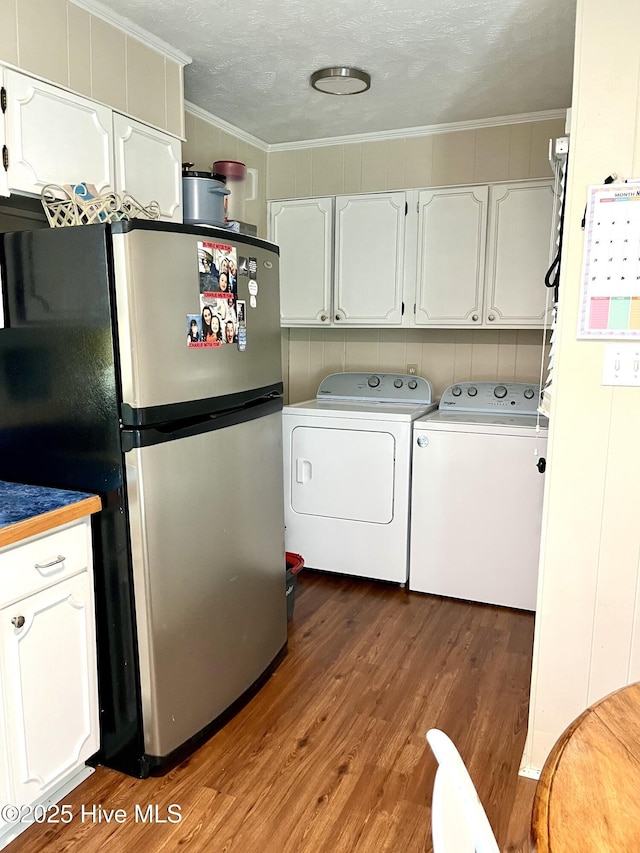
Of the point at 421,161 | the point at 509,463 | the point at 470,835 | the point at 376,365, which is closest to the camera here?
the point at 470,835

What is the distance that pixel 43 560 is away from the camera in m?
1.65

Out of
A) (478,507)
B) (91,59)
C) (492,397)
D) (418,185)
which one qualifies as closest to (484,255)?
(418,185)

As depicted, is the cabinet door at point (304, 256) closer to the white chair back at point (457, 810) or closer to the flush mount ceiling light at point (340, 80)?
the flush mount ceiling light at point (340, 80)

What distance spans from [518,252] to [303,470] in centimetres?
156

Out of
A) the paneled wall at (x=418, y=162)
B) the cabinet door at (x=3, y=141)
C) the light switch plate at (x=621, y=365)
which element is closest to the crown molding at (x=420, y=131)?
the paneled wall at (x=418, y=162)

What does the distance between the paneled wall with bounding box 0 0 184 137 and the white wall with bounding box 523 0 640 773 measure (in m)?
1.48

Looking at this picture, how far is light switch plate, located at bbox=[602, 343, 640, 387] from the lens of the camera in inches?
66.6

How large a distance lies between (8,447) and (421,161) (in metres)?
2.59

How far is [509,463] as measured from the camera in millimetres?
2979

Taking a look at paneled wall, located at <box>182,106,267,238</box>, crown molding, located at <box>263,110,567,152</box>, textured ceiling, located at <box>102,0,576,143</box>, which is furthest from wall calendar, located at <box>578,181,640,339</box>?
paneled wall, located at <box>182,106,267,238</box>

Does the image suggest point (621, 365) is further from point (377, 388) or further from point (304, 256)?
point (304, 256)

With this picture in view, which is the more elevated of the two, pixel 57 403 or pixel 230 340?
pixel 230 340

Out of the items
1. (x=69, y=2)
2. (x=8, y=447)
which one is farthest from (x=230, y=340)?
(x=69, y=2)

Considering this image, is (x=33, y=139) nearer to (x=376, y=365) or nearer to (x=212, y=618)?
(x=212, y=618)
